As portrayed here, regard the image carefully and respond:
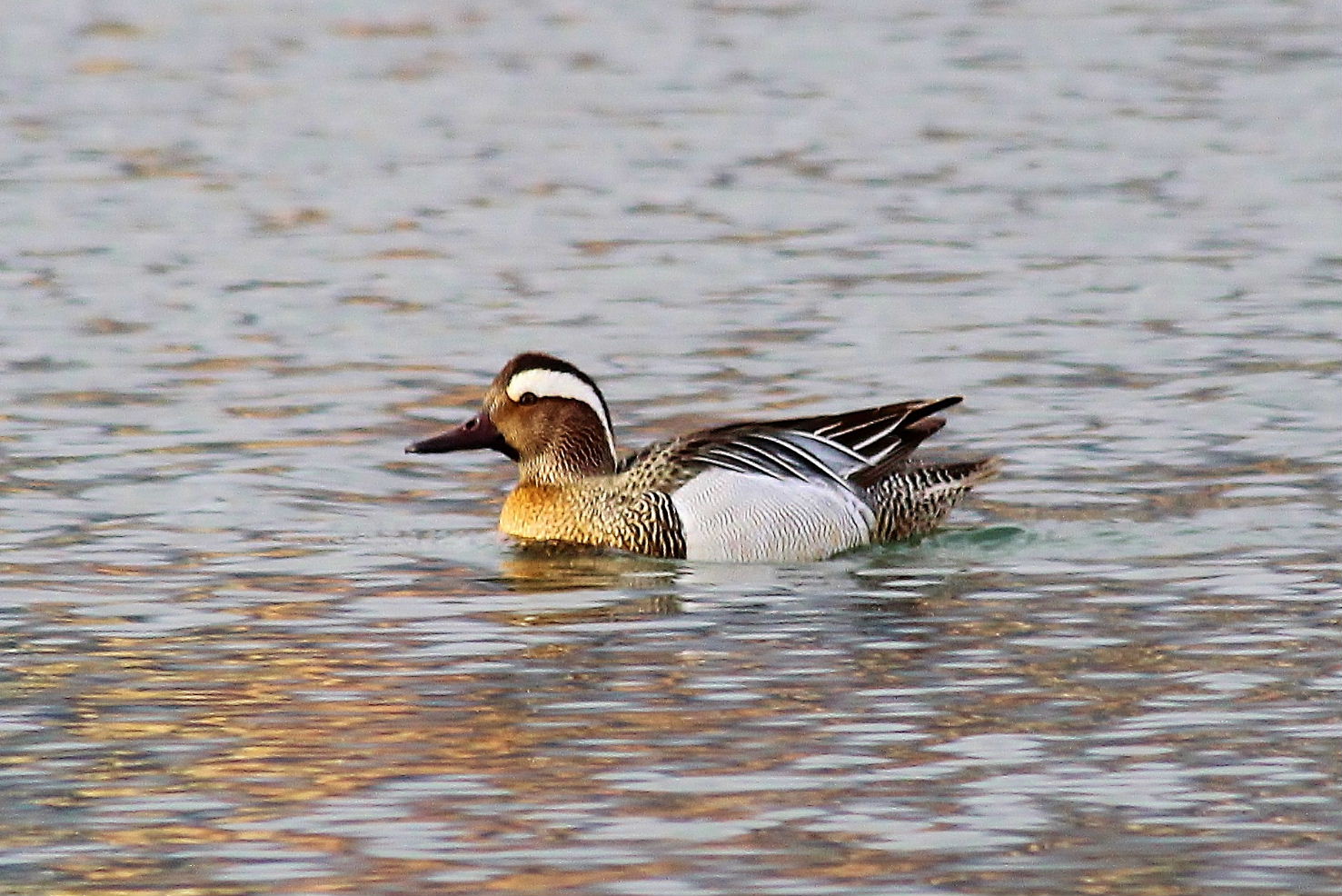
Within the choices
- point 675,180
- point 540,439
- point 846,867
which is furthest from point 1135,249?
point 846,867

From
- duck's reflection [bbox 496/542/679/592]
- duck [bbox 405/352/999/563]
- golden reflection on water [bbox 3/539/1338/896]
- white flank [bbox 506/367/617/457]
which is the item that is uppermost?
white flank [bbox 506/367/617/457]

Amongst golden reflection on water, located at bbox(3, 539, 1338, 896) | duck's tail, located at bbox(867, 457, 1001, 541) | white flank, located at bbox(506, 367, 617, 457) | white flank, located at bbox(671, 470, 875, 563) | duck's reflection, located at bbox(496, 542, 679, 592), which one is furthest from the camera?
white flank, located at bbox(506, 367, 617, 457)

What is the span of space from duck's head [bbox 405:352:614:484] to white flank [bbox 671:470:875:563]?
0.82 metres

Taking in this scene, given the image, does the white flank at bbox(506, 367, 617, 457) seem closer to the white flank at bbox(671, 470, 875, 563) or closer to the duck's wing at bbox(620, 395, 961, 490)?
the duck's wing at bbox(620, 395, 961, 490)

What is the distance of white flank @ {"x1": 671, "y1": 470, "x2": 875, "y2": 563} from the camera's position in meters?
14.2

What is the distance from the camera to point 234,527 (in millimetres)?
14648

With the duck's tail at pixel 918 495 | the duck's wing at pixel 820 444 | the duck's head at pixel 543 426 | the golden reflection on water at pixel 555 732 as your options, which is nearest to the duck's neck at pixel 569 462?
the duck's head at pixel 543 426

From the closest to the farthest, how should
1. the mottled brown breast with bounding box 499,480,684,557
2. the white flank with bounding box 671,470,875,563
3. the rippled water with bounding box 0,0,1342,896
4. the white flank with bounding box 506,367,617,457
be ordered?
the rippled water with bounding box 0,0,1342,896 → the white flank with bounding box 671,470,875,563 → the mottled brown breast with bounding box 499,480,684,557 → the white flank with bounding box 506,367,617,457

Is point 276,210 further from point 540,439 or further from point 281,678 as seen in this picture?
point 281,678

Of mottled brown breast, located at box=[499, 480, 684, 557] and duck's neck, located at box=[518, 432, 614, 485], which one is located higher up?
duck's neck, located at box=[518, 432, 614, 485]

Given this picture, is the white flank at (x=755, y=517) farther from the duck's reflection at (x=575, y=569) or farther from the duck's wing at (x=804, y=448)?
the duck's reflection at (x=575, y=569)

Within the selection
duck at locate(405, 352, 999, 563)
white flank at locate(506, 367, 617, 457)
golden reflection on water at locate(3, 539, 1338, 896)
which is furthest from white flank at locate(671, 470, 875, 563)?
white flank at locate(506, 367, 617, 457)

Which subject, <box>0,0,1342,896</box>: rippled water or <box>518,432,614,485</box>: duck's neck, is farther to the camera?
<box>518,432,614,485</box>: duck's neck

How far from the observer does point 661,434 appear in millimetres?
16703
